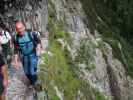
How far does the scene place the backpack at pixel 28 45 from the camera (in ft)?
43.1

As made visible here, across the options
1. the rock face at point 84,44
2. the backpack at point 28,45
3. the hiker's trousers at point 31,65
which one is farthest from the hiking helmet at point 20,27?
the rock face at point 84,44

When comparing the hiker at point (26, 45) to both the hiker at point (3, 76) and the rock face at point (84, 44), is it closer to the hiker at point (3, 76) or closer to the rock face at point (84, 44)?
the hiker at point (3, 76)

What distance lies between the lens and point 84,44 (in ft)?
72.1

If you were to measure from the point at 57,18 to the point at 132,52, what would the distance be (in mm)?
9794

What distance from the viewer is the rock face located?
1772cm

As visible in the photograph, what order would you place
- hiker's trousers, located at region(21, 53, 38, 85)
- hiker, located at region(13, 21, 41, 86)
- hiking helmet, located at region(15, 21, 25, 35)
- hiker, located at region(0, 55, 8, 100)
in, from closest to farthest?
hiker, located at region(0, 55, 8, 100), hiking helmet, located at region(15, 21, 25, 35), hiker, located at region(13, 21, 41, 86), hiker's trousers, located at region(21, 53, 38, 85)

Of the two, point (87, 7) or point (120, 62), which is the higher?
point (87, 7)

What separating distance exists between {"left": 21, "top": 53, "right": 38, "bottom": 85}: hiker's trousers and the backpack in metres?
0.18

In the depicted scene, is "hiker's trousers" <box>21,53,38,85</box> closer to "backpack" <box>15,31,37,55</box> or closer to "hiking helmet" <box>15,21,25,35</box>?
"backpack" <box>15,31,37,55</box>

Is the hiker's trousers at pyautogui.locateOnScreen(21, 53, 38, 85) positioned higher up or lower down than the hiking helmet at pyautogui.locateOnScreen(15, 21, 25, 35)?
lower down

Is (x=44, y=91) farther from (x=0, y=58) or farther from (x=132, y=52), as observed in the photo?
(x=132, y=52)

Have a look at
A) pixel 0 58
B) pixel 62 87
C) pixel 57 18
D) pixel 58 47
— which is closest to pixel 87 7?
pixel 57 18

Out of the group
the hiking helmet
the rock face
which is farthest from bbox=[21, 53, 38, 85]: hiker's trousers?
the rock face

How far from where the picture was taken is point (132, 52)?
98.4 ft
